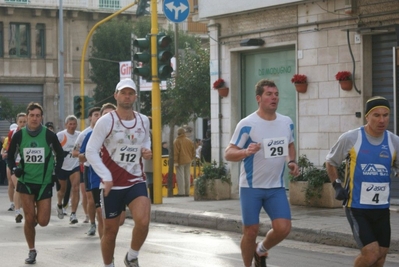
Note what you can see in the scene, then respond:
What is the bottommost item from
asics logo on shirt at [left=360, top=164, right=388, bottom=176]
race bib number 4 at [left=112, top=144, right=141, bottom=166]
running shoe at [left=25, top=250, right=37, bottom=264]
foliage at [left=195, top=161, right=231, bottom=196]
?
running shoe at [left=25, top=250, right=37, bottom=264]

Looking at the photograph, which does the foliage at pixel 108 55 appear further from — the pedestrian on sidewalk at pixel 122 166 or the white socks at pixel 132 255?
the white socks at pixel 132 255

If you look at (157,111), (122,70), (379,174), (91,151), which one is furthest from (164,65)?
(122,70)

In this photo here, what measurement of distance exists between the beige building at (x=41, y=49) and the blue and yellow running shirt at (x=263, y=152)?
137ft

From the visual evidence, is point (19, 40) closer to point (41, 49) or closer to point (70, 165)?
point (41, 49)

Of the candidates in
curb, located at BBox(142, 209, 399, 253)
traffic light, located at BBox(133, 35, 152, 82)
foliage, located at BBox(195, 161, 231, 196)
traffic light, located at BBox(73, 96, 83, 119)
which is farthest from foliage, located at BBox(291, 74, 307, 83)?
traffic light, located at BBox(73, 96, 83, 119)

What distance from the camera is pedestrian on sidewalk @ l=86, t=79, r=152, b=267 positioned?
27.9 ft

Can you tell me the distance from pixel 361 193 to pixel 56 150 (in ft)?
15.5

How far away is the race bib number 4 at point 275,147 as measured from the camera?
849 cm

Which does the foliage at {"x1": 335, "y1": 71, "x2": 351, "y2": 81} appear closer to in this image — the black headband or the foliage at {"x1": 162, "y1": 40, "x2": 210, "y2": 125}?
the foliage at {"x1": 162, "y1": 40, "x2": 210, "y2": 125}

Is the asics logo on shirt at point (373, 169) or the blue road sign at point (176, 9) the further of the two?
the blue road sign at point (176, 9)

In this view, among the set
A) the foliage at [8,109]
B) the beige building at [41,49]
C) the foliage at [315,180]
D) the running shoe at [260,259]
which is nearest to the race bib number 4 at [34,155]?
the running shoe at [260,259]

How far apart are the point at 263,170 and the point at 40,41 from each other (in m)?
44.6

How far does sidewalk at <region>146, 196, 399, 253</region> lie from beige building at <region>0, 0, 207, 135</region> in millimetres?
33845

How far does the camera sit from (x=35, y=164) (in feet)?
36.2
